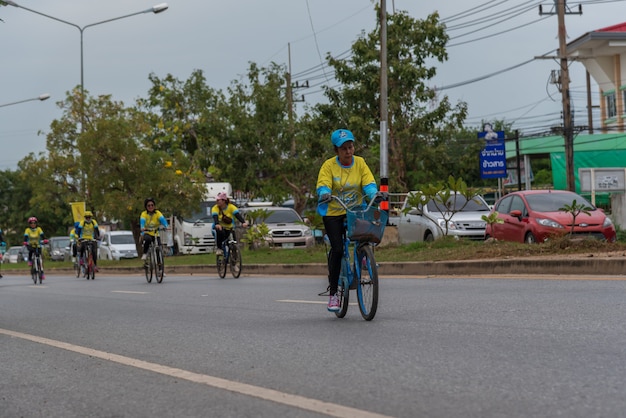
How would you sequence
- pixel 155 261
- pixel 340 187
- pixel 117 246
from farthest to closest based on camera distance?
1. pixel 117 246
2. pixel 155 261
3. pixel 340 187

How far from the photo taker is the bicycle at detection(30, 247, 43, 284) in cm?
2652

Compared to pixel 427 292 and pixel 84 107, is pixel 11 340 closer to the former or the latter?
pixel 427 292

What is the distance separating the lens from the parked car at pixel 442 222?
23.0m

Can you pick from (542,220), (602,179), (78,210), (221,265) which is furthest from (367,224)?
(78,210)

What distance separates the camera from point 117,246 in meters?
43.8

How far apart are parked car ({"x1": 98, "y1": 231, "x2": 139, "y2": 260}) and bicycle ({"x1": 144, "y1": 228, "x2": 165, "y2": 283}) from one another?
71.9 feet

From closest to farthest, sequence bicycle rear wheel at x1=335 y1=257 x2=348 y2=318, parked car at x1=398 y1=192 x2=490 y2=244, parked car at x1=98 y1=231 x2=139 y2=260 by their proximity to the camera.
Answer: bicycle rear wheel at x1=335 y1=257 x2=348 y2=318
parked car at x1=398 y1=192 x2=490 y2=244
parked car at x1=98 y1=231 x2=139 y2=260

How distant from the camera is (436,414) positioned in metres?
4.95

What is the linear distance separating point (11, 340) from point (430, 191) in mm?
12555

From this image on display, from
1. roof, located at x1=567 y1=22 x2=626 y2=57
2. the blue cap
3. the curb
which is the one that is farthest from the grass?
roof, located at x1=567 y1=22 x2=626 y2=57

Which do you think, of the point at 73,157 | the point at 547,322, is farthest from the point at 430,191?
the point at 73,157

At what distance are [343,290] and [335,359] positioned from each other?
273cm

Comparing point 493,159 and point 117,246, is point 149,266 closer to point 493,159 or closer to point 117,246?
point 493,159

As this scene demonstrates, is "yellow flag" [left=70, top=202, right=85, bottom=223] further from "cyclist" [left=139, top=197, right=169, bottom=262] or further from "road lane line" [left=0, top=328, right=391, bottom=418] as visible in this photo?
"road lane line" [left=0, top=328, right=391, bottom=418]
